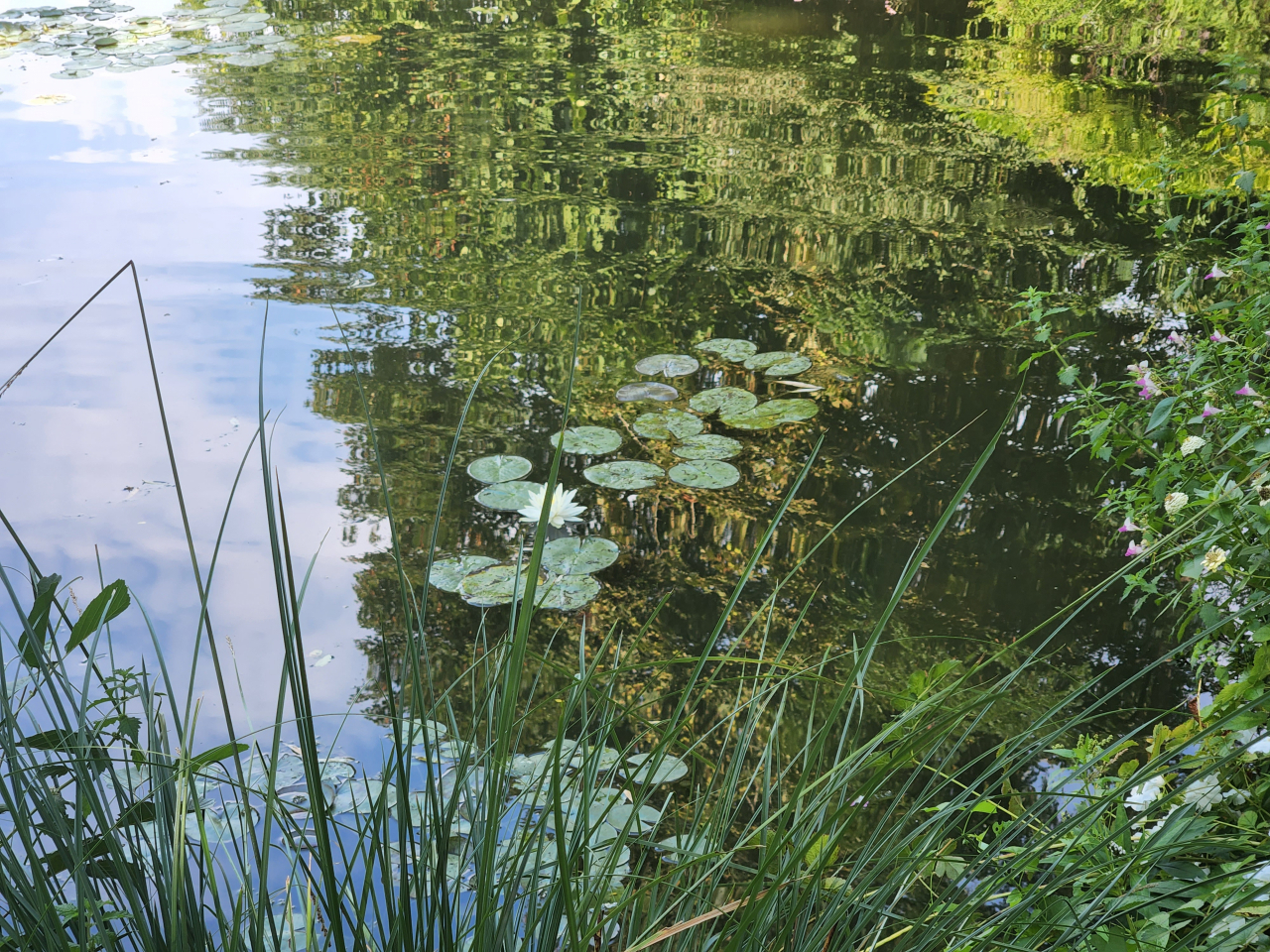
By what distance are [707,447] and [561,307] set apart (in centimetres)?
86

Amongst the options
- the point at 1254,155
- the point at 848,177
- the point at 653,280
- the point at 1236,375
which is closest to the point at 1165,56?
the point at 1254,155

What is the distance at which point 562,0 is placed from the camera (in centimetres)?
677

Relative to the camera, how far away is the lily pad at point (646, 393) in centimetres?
258

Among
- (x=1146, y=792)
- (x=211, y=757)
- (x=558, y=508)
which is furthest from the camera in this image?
(x=558, y=508)

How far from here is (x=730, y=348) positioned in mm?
2791

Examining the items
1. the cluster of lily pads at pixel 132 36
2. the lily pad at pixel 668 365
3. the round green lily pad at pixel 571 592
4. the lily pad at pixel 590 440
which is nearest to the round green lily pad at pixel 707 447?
the lily pad at pixel 590 440

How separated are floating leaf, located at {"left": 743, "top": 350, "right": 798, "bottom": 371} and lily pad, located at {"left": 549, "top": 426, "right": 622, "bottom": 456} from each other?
1.69 ft

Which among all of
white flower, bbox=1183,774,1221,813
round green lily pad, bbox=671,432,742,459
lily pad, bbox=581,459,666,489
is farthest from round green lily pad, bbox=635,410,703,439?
white flower, bbox=1183,774,1221,813

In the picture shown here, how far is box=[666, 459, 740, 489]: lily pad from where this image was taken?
7.43ft

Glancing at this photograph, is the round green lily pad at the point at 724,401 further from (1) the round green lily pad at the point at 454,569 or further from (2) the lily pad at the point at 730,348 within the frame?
(1) the round green lily pad at the point at 454,569

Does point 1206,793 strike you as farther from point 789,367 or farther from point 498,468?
point 789,367

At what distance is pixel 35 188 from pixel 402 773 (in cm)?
388

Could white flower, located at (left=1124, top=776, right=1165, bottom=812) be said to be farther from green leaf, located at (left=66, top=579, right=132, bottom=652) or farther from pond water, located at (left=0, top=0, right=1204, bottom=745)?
green leaf, located at (left=66, top=579, right=132, bottom=652)

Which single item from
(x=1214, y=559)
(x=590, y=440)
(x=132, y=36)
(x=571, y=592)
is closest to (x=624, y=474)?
(x=590, y=440)
